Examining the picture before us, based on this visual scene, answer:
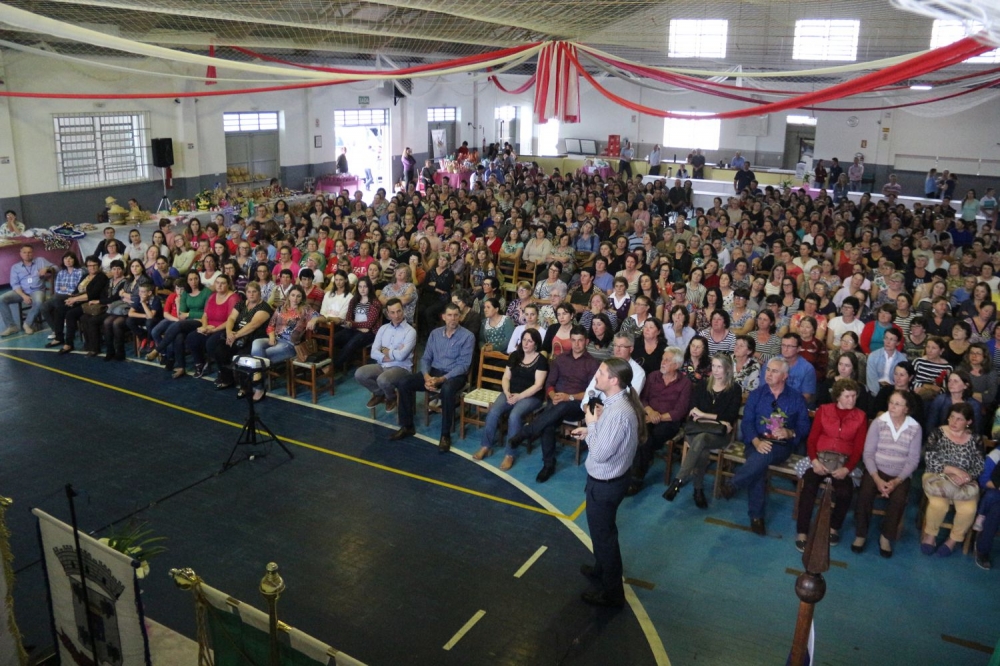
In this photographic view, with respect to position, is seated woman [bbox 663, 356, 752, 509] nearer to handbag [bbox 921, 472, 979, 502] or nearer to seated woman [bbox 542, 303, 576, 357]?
seated woman [bbox 542, 303, 576, 357]

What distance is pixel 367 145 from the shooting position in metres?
22.0

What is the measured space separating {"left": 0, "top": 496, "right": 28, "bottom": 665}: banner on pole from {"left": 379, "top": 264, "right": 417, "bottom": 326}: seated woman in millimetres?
4831

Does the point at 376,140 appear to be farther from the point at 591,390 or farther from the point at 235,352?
the point at 591,390

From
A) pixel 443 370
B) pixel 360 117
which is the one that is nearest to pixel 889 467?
pixel 443 370

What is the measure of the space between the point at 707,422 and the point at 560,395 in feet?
3.73

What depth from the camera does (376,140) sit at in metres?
22.2

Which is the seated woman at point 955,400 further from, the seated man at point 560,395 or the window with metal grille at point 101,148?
the window with metal grille at point 101,148

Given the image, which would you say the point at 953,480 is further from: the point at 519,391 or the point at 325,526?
the point at 325,526

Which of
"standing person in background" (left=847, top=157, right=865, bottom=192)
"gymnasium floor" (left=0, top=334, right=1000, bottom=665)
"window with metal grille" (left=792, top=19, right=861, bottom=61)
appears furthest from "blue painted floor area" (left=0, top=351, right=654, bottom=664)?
"standing person in background" (left=847, top=157, right=865, bottom=192)

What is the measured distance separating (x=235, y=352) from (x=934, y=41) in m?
11.9

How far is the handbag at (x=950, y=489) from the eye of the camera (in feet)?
17.5

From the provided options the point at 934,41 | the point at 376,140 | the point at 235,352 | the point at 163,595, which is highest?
the point at 934,41

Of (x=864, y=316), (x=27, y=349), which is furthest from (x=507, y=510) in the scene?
(x=27, y=349)

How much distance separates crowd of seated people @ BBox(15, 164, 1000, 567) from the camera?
569 centimetres
